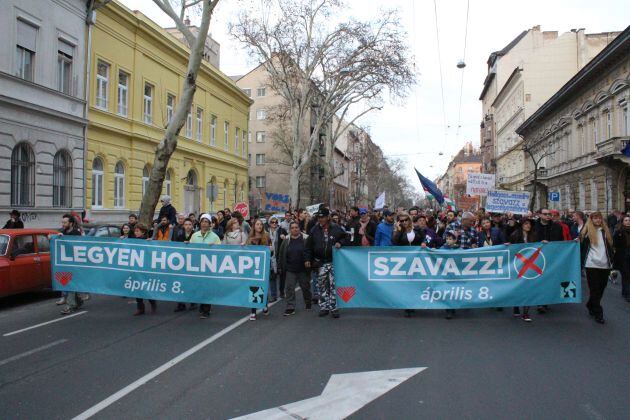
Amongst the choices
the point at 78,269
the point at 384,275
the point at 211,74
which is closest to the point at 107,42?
the point at 211,74

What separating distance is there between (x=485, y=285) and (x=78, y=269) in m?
7.05

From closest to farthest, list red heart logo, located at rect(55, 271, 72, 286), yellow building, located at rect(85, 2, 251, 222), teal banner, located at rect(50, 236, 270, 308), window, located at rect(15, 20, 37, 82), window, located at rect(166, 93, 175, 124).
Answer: teal banner, located at rect(50, 236, 270, 308) → red heart logo, located at rect(55, 271, 72, 286) → window, located at rect(15, 20, 37, 82) → yellow building, located at rect(85, 2, 251, 222) → window, located at rect(166, 93, 175, 124)

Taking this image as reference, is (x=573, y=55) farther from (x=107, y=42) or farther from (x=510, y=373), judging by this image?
(x=510, y=373)

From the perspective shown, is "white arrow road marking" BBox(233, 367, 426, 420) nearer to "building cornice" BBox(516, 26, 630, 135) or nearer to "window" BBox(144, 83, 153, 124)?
"window" BBox(144, 83, 153, 124)

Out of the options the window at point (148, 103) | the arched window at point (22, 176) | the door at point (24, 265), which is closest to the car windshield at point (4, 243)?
the door at point (24, 265)

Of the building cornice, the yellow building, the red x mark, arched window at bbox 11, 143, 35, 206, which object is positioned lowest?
the red x mark

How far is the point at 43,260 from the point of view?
10562 millimetres

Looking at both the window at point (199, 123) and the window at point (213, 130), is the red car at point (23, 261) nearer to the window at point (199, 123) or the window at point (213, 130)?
the window at point (199, 123)

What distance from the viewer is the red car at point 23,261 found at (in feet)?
A: 31.7

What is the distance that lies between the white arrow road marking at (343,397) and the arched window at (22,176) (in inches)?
639

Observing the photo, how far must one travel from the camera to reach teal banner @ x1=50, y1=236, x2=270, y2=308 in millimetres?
8578

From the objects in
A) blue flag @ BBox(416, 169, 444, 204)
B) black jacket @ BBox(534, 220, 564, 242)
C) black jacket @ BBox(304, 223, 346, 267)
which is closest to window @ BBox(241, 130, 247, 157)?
blue flag @ BBox(416, 169, 444, 204)

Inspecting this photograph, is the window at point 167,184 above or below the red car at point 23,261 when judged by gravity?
above

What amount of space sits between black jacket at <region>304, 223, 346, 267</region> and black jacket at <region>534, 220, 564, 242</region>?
12.5 ft
